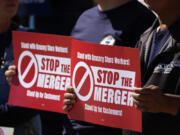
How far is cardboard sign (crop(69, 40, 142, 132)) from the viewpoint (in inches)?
78.5

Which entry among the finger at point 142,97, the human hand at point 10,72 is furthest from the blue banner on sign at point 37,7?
the finger at point 142,97

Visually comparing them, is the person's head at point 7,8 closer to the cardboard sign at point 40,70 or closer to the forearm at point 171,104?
the cardboard sign at point 40,70

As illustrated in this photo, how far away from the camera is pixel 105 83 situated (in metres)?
2.11

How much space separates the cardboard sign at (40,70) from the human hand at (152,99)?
25.3 inches


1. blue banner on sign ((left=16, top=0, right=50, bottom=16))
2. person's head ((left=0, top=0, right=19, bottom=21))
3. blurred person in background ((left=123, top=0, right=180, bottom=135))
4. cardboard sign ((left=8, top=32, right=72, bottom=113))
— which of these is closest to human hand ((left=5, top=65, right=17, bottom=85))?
cardboard sign ((left=8, top=32, right=72, bottom=113))

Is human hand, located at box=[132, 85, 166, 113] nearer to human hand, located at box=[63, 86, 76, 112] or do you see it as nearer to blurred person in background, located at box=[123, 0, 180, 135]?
blurred person in background, located at box=[123, 0, 180, 135]

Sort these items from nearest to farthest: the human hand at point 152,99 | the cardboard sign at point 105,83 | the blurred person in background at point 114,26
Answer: the human hand at point 152,99 → the cardboard sign at point 105,83 → the blurred person in background at point 114,26

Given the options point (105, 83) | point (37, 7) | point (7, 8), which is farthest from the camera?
point (37, 7)

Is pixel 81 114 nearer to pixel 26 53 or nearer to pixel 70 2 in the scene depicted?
pixel 26 53

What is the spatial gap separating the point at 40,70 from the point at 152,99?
0.89 metres

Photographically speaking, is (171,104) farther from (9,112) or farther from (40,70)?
(9,112)

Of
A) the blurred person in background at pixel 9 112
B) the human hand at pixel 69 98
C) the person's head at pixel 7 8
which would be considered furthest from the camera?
the person's head at pixel 7 8

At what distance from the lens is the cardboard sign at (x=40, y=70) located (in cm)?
234

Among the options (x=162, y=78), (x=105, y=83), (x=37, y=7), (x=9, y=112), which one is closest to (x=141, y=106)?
(x=162, y=78)
